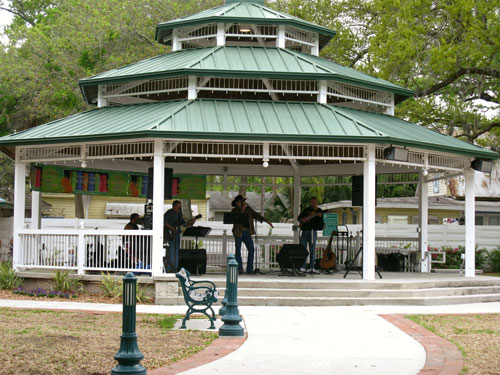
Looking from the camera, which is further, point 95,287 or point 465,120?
point 465,120

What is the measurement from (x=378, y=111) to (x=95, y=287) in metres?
9.42

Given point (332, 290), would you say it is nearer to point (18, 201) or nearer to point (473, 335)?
point (473, 335)

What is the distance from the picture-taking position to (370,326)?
12008mm

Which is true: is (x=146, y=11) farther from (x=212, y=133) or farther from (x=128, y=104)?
(x=212, y=133)

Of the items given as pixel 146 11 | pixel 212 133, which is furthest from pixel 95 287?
pixel 146 11

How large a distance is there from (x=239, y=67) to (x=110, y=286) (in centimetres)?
624

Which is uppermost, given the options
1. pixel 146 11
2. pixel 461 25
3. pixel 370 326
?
pixel 146 11

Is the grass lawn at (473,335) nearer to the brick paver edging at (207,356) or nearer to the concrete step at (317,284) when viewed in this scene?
the concrete step at (317,284)

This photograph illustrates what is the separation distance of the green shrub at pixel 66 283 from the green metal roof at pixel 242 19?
25.8ft

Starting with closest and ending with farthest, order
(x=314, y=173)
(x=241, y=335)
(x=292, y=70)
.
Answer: (x=241, y=335)
(x=292, y=70)
(x=314, y=173)

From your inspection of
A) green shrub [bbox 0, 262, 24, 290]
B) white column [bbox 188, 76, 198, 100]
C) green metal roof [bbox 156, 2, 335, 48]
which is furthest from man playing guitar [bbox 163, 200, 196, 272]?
green metal roof [bbox 156, 2, 335, 48]

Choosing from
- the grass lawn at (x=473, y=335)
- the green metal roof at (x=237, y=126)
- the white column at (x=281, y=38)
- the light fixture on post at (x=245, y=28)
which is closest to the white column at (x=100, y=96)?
the green metal roof at (x=237, y=126)

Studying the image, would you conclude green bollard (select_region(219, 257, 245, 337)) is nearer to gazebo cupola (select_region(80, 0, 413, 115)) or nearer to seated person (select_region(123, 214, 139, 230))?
gazebo cupola (select_region(80, 0, 413, 115))

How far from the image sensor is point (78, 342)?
977 centimetres
